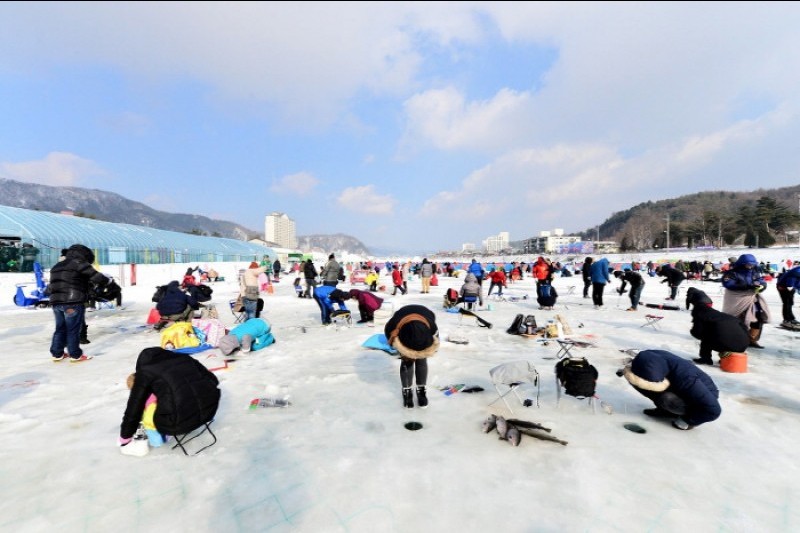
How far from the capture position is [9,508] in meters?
2.66

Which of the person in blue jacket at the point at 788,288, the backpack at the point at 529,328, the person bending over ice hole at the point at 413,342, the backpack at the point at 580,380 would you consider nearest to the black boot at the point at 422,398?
the person bending over ice hole at the point at 413,342

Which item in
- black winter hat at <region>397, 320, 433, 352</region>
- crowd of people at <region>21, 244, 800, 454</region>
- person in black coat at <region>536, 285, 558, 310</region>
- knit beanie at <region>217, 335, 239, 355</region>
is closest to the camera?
crowd of people at <region>21, 244, 800, 454</region>

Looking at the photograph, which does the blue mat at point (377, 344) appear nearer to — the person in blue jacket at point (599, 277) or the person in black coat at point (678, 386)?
the person in black coat at point (678, 386)

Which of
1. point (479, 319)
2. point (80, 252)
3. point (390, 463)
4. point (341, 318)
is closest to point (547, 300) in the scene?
point (479, 319)

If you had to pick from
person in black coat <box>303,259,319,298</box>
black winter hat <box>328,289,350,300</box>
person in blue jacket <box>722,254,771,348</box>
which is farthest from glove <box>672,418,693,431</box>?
person in black coat <box>303,259,319,298</box>

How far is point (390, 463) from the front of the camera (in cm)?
318

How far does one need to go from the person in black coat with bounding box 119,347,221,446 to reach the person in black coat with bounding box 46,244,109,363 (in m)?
4.28

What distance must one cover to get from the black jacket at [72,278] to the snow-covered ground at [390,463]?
1222 mm

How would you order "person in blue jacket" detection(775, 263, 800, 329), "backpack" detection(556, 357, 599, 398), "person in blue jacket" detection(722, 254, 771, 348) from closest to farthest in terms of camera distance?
1. "backpack" detection(556, 357, 599, 398)
2. "person in blue jacket" detection(722, 254, 771, 348)
3. "person in blue jacket" detection(775, 263, 800, 329)

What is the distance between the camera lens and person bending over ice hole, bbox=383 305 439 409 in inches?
171

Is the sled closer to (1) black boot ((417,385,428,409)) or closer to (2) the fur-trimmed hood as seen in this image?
(1) black boot ((417,385,428,409))

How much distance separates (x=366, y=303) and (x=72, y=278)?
6058mm

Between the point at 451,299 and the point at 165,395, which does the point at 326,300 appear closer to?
the point at 451,299

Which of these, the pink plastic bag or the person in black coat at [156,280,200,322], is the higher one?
the person in black coat at [156,280,200,322]
